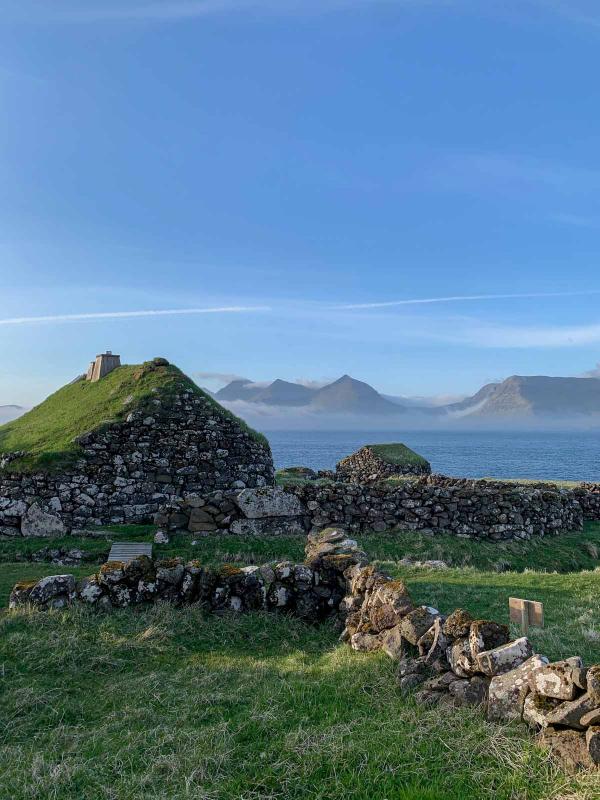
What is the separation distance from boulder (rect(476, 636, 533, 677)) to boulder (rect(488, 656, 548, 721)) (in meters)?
0.11

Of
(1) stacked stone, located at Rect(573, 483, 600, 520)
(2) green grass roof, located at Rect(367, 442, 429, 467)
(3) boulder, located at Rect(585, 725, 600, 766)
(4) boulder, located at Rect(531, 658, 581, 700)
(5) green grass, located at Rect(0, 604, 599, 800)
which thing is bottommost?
(1) stacked stone, located at Rect(573, 483, 600, 520)

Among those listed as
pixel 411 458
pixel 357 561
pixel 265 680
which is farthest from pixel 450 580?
pixel 411 458

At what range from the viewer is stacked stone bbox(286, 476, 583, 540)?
20.3 metres

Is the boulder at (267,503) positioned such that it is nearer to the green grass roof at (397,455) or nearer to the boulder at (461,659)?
the boulder at (461,659)

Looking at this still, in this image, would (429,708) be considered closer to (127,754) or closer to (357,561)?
(127,754)

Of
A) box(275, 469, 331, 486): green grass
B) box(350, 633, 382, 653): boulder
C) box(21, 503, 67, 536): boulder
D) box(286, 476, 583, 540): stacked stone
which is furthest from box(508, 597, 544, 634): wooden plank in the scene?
box(21, 503, 67, 536): boulder

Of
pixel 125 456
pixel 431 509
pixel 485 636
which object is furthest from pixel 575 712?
pixel 125 456

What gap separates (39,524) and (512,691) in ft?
56.1

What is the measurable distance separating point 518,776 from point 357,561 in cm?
588

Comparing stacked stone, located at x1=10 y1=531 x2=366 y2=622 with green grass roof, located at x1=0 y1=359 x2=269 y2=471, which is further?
green grass roof, located at x1=0 y1=359 x2=269 y2=471

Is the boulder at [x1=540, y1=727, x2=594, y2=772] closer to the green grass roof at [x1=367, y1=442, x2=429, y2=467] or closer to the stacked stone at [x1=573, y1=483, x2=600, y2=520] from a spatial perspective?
the stacked stone at [x1=573, y1=483, x2=600, y2=520]

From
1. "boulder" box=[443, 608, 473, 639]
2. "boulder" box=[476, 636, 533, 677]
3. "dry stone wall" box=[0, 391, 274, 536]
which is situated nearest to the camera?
"boulder" box=[476, 636, 533, 677]

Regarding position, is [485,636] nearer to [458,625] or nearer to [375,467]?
[458,625]

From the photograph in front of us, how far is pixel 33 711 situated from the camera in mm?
6734
